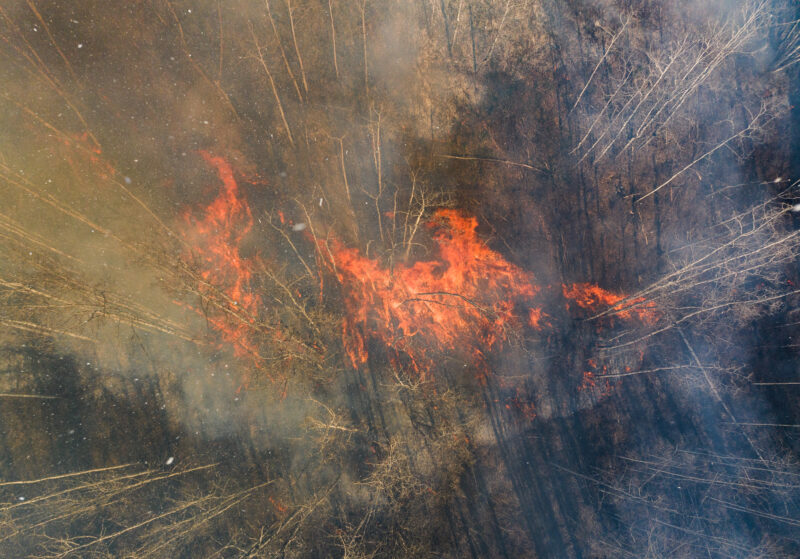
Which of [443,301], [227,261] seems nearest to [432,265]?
[443,301]

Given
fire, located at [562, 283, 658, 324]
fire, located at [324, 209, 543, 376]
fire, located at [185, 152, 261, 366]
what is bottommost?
fire, located at [562, 283, 658, 324]

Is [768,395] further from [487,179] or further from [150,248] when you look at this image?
[150,248]

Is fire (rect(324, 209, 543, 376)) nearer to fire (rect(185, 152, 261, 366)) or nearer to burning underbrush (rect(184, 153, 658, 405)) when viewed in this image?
burning underbrush (rect(184, 153, 658, 405))

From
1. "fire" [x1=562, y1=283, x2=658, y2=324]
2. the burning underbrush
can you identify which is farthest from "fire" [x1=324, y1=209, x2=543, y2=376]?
"fire" [x1=562, y1=283, x2=658, y2=324]

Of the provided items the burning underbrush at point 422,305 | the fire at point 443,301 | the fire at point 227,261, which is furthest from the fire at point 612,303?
the fire at point 227,261

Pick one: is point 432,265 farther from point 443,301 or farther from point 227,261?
point 227,261

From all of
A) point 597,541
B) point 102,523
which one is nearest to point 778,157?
point 597,541
